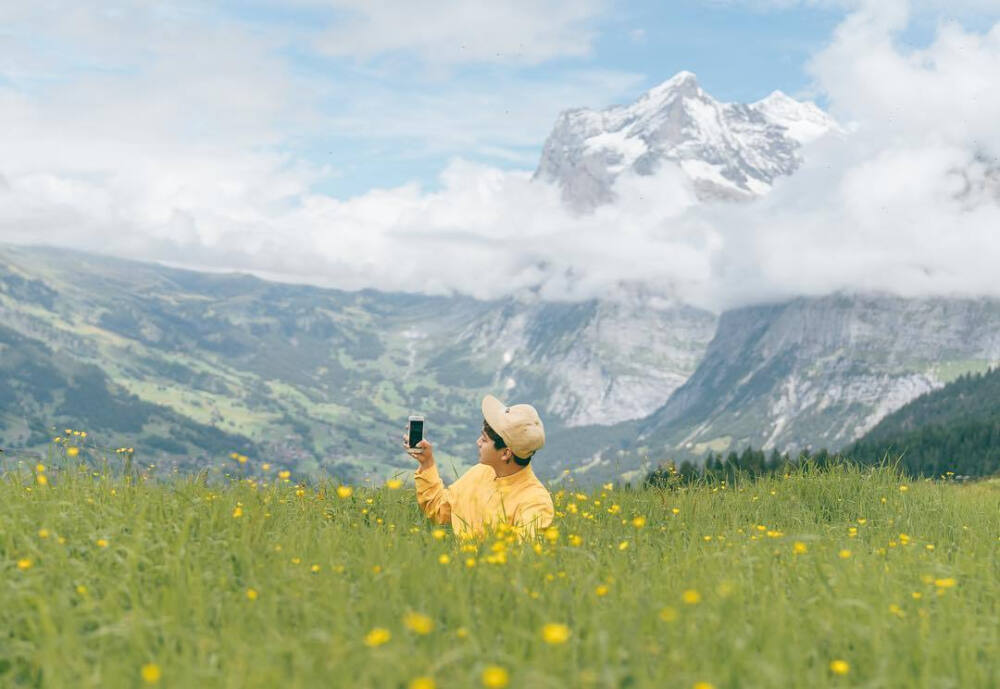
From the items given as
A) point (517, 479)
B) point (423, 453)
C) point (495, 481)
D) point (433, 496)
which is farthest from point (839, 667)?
point (433, 496)

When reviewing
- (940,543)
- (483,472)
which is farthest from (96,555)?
(940,543)

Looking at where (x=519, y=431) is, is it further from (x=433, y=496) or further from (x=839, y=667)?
(x=839, y=667)

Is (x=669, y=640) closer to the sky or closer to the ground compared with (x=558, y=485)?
closer to the sky

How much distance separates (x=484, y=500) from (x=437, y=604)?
4130 millimetres

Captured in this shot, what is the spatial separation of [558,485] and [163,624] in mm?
8584

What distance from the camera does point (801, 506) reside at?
431 inches

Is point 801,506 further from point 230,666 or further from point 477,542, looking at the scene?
point 230,666

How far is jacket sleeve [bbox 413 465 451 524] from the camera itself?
30.9 feet

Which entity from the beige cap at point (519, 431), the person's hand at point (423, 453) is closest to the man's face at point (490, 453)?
the beige cap at point (519, 431)

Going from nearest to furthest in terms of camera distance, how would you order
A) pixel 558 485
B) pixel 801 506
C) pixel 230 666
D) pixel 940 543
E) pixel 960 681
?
pixel 230 666, pixel 960 681, pixel 940 543, pixel 801 506, pixel 558 485

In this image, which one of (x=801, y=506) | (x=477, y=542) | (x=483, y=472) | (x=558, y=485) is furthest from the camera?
(x=558, y=485)

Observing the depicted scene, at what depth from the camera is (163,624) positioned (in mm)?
4520

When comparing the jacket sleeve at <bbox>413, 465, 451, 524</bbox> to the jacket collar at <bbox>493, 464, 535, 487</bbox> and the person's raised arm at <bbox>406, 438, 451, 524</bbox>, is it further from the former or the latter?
the jacket collar at <bbox>493, 464, 535, 487</bbox>

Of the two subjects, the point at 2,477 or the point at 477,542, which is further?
the point at 2,477
